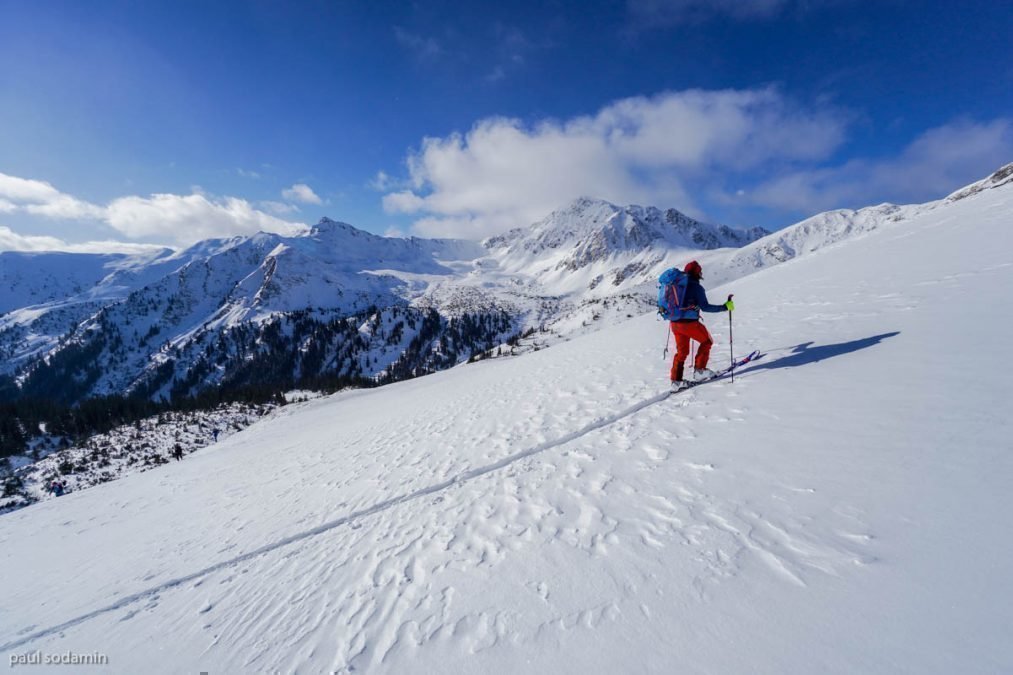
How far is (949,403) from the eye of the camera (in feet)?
18.9

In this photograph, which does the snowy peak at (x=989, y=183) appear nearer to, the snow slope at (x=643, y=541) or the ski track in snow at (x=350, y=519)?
the snow slope at (x=643, y=541)

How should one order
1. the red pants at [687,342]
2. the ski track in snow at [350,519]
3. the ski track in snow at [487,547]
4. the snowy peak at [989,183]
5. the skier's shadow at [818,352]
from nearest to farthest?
the ski track in snow at [487,547], the ski track in snow at [350,519], the skier's shadow at [818,352], the red pants at [687,342], the snowy peak at [989,183]

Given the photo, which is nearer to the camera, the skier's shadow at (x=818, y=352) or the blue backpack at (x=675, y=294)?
the skier's shadow at (x=818, y=352)

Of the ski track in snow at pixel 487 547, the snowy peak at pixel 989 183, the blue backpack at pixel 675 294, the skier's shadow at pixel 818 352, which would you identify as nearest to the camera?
the ski track in snow at pixel 487 547

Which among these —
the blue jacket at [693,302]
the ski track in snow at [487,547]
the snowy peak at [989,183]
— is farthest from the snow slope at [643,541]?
the snowy peak at [989,183]

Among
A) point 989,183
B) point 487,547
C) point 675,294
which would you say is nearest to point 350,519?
point 487,547

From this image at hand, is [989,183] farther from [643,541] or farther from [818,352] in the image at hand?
[643,541]

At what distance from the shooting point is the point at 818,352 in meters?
9.36

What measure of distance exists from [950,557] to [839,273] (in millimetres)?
19079

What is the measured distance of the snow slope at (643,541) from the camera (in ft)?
10.7

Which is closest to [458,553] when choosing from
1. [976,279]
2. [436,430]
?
[436,430]

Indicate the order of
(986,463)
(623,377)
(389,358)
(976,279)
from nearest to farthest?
(986,463), (976,279), (623,377), (389,358)

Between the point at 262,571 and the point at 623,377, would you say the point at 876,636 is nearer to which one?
the point at 262,571

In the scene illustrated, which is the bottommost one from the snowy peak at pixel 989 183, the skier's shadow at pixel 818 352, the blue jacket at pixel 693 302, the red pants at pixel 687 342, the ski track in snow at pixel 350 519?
the ski track in snow at pixel 350 519
